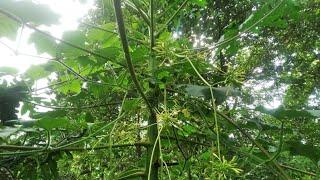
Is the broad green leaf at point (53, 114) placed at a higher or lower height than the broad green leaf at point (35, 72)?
lower

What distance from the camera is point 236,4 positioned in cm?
611

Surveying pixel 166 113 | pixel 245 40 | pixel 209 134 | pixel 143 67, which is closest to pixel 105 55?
pixel 143 67

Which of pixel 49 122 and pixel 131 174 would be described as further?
A: pixel 131 174

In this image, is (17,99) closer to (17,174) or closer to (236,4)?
(17,174)

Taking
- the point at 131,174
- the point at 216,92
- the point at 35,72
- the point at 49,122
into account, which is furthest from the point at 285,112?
the point at 35,72

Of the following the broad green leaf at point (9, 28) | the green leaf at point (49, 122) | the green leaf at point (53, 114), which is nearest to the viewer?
the broad green leaf at point (9, 28)

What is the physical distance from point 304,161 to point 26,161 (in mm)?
1275

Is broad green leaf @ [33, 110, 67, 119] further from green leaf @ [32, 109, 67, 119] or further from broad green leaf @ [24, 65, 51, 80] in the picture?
broad green leaf @ [24, 65, 51, 80]

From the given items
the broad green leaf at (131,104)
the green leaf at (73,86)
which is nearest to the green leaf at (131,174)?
the broad green leaf at (131,104)

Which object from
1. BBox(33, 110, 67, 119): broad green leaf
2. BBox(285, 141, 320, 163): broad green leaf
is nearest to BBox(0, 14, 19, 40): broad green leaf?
BBox(33, 110, 67, 119): broad green leaf

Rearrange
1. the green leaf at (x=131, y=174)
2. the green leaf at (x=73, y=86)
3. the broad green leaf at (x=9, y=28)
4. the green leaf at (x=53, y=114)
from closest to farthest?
1. the broad green leaf at (x=9, y=28)
2. the green leaf at (x=131, y=174)
3. the green leaf at (x=53, y=114)
4. the green leaf at (x=73, y=86)

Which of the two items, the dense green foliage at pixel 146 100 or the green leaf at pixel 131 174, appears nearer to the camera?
the dense green foliage at pixel 146 100

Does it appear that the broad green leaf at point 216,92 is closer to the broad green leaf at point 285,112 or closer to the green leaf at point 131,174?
the broad green leaf at point 285,112

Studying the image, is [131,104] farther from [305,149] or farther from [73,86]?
[305,149]
